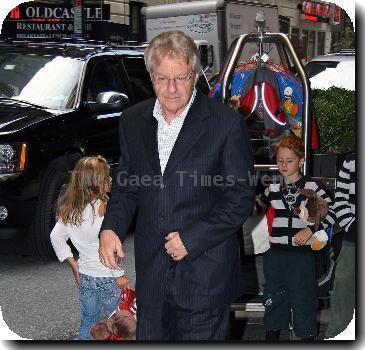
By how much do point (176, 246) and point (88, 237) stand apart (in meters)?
1.27

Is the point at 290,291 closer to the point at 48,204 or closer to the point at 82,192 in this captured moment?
the point at 82,192

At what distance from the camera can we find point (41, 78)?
5.74 m

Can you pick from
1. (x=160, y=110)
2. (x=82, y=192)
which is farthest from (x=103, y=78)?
(x=160, y=110)

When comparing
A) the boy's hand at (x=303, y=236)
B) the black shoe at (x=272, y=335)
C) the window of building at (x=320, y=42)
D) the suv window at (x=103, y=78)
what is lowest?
the black shoe at (x=272, y=335)

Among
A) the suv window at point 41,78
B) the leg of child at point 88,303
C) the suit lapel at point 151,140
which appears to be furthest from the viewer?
the suv window at point 41,78

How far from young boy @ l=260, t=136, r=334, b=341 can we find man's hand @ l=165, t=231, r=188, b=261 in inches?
55.1

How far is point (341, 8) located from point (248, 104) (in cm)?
94

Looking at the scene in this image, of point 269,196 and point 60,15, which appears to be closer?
point 269,196

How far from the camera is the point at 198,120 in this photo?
121 inches

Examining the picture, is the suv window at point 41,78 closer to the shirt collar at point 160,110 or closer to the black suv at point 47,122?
the black suv at point 47,122

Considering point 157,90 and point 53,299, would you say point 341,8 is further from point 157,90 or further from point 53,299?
point 53,299

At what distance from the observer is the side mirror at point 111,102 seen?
5.26m

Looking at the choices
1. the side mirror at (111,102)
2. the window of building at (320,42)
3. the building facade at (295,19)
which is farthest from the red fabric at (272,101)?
the side mirror at (111,102)

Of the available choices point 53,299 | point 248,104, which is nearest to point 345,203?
point 248,104
